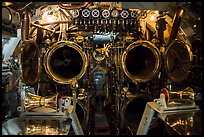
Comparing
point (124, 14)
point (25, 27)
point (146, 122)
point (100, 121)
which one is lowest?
point (100, 121)

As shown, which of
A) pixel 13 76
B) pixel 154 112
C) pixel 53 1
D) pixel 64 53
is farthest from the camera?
pixel 64 53

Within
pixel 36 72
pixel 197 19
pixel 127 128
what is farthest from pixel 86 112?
pixel 197 19

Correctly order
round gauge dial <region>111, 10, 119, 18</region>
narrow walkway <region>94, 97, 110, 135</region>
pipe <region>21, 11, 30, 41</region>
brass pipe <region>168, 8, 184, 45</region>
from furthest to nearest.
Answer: narrow walkway <region>94, 97, 110, 135</region>, round gauge dial <region>111, 10, 119, 18</region>, brass pipe <region>168, 8, 184, 45</region>, pipe <region>21, 11, 30, 41</region>

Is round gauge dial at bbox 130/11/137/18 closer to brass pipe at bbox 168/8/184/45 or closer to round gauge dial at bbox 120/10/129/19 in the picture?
round gauge dial at bbox 120/10/129/19

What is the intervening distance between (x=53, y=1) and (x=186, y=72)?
7.00 feet

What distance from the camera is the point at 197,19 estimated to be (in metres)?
4.03

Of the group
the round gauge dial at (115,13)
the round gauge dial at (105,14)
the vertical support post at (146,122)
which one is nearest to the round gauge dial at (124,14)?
the round gauge dial at (115,13)

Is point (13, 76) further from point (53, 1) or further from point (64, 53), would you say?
point (53, 1)

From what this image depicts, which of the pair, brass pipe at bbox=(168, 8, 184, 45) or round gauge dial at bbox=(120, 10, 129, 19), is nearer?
brass pipe at bbox=(168, 8, 184, 45)

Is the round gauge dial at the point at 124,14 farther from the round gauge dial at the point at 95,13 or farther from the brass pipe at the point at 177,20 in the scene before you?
the brass pipe at the point at 177,20

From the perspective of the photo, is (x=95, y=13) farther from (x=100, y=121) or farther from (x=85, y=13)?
(x=100, y=121)

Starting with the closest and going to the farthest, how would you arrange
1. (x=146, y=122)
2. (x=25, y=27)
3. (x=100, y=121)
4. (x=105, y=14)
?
(x=146, y=122) → (x=25, y=27) → (x=105, y=14) → (x=100, y=121)

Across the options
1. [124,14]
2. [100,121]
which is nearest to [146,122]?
[124,14]

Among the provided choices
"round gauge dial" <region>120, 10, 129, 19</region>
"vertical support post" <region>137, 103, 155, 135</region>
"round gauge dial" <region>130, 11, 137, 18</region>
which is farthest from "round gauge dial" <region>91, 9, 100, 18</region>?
"vertical support post" <region>137, 103, 155, 135</region>
